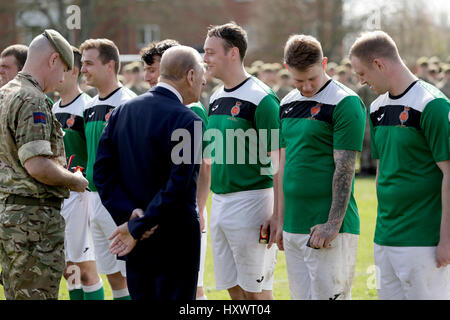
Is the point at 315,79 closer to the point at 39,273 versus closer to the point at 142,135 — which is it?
the point at 142,135

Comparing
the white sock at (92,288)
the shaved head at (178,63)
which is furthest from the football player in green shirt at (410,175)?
the white sock at (92,288)

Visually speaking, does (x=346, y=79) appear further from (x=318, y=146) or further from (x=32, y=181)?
(x=32, y=181)

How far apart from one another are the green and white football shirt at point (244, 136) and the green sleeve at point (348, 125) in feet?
2.55

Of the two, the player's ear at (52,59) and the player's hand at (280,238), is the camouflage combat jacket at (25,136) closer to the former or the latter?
the player's ear at (52,59)

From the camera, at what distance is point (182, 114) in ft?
12.0

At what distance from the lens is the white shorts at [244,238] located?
519cm

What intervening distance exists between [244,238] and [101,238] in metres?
1.64

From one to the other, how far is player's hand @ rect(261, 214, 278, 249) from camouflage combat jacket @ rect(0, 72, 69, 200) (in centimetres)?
172

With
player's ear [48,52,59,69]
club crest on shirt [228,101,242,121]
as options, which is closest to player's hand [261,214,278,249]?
club crest on shirt [228,101,242,121]

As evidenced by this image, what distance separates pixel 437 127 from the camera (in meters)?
3.86

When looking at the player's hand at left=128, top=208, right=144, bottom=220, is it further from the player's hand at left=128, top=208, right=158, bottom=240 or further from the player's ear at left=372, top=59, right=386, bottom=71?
the player's ear at left=372, top=59, right=386, bottom=71

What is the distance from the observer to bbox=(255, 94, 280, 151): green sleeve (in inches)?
200

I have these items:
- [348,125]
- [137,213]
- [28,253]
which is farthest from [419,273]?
[28,253]
